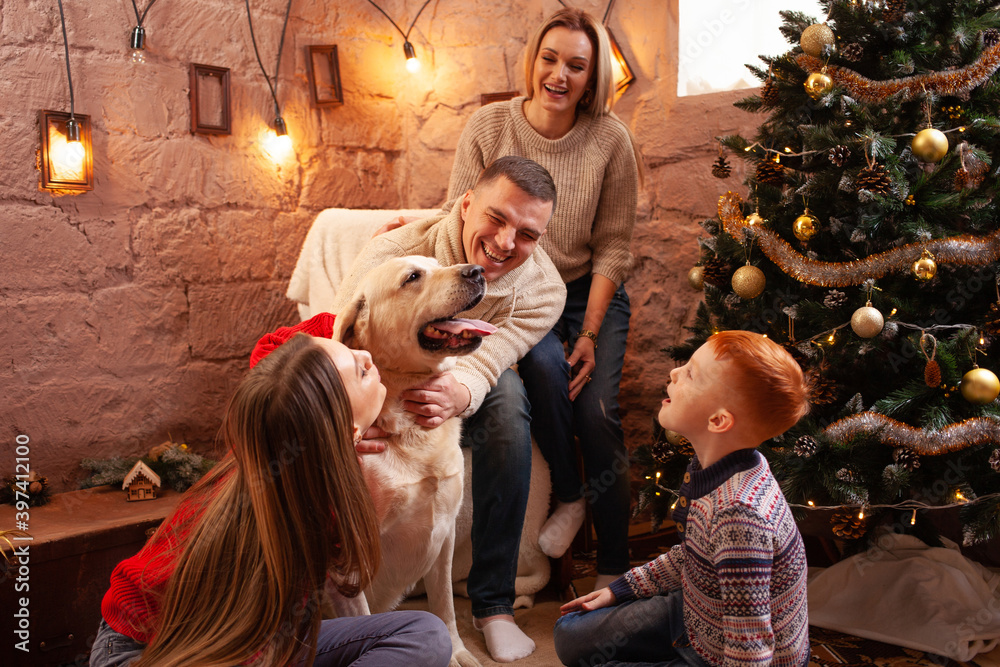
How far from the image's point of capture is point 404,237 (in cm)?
219

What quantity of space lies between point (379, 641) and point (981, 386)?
61.4 inches

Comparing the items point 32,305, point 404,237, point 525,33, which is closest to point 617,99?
point 525,33

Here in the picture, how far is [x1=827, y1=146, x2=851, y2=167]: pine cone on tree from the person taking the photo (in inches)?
73.0

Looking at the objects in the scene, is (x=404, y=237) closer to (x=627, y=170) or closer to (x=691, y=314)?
(x=627, y=170)

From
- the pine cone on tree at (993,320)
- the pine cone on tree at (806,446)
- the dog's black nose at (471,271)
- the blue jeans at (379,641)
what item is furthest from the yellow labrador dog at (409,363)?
the pine cone on tree at (993,320)

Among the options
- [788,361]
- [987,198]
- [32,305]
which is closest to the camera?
[788,361]

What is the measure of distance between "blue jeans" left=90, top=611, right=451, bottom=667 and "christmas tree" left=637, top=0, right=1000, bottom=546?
106 centimetres

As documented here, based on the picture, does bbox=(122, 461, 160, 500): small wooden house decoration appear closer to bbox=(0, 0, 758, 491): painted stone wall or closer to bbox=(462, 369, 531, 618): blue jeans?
bbox=(0, 0, 758, 491): painted stone wall

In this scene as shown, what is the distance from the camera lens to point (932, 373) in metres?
1.81

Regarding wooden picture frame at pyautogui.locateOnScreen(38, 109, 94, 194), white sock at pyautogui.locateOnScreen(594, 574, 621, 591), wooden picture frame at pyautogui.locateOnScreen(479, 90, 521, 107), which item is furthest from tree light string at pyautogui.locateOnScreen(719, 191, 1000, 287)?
wooden picture frame at pyautogui.locateOnScreen(38, 109, 94, 194)

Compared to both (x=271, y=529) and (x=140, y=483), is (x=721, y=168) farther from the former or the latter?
(x=140, y=483)

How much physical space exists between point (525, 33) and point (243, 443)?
105 inches

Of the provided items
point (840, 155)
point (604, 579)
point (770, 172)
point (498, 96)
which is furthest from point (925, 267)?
point (498, 96)

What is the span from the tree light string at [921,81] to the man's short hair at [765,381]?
3.12ft
